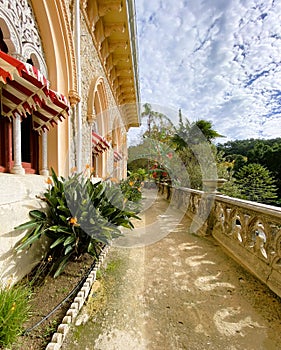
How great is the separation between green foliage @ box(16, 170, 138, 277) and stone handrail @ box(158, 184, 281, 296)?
1.89 metres

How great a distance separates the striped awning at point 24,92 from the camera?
5.08ft

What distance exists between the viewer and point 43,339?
139 centimetres

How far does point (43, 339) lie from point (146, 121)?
725 inches

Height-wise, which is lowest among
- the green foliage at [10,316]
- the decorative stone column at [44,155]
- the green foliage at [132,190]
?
the green foliage at [10,316]

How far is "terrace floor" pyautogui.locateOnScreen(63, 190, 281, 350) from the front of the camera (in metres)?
1.46

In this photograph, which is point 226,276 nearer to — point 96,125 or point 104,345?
point 104,345

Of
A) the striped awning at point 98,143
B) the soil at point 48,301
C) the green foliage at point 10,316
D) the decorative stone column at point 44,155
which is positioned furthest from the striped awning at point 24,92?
the striped awning at point 98,143

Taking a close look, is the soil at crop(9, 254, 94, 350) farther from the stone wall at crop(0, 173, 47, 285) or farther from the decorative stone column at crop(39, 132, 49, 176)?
the decorative stone column at crop(39, 132, 49, 176)

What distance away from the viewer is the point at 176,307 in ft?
6.00

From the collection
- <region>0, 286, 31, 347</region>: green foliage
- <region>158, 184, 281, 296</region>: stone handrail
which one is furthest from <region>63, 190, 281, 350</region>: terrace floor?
<region>0, 286, 31, 347</region>: green foliage

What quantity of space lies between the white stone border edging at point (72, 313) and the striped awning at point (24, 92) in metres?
2.04

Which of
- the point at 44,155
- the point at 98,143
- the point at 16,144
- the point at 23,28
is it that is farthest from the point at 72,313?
the point at 98,143

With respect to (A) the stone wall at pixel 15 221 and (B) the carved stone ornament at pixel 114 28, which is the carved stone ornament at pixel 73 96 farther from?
(B) the carved stone ornament at pixel 114 28

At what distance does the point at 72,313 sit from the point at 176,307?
100 cm
